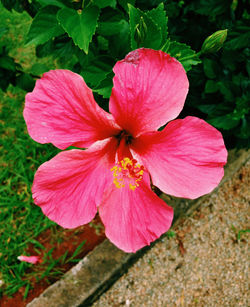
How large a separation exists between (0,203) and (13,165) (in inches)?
16.0

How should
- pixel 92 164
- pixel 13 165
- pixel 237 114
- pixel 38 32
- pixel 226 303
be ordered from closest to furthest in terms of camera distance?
1. pixel 92 164
2. pixel 38 32
3. pixel 237 114
4. pixel 226 303
5. pixel 13 165

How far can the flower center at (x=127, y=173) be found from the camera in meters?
1.04

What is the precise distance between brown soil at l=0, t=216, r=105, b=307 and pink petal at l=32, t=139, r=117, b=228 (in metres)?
1.59

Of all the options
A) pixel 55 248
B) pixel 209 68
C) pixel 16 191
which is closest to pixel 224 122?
pixel 209 68

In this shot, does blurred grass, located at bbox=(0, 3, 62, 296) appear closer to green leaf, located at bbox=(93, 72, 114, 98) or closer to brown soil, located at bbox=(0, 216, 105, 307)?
brown soil, located at bbox=(0, 216, 105, 307)

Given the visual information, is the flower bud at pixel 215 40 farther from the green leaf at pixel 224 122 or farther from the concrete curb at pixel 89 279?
the concrete curb at pixel 89 279

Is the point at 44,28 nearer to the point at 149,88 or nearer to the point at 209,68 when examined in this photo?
the point at 149,88

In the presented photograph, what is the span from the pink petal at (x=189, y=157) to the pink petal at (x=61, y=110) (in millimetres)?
212

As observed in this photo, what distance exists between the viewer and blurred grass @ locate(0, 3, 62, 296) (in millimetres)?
2445

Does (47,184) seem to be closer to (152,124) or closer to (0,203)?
(152,124)

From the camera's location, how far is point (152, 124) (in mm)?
976

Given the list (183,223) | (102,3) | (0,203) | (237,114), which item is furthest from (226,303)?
(102,3)

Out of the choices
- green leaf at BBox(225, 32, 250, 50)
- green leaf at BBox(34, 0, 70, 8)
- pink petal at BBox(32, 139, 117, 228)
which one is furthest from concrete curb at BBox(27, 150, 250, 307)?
green leaf at BBox(34, 0, 70, 8)

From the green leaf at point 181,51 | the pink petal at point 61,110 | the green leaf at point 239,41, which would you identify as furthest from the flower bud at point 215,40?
the green leaf at point 239,41
